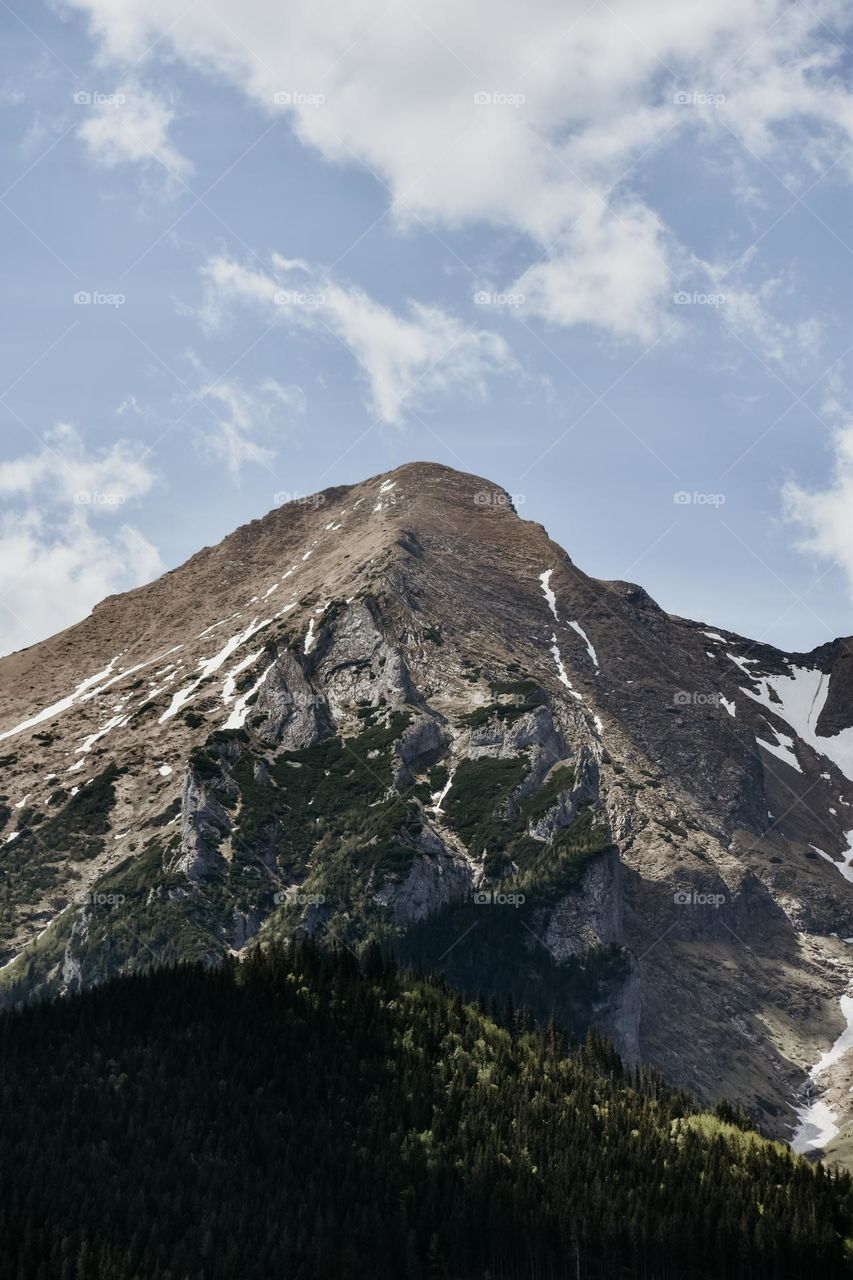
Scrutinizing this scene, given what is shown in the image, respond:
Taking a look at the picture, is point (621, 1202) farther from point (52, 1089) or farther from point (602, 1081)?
point (52, 1089)

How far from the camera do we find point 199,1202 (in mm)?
143625

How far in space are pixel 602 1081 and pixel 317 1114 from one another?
43856 mm

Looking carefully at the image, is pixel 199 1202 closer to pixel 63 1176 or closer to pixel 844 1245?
pixel 63 1176

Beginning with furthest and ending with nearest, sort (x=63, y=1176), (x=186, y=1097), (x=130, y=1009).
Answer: (x=130, y=1009), (x=186, y=1097), (x=63, y=1176)

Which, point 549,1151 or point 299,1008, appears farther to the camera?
point 299,1008

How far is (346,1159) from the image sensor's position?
522 feet

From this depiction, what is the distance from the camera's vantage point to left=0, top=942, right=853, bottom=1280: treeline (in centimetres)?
13862

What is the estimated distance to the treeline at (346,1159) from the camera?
139 meters

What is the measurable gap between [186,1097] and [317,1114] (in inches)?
629

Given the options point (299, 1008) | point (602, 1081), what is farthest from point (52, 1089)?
point (602, 1081)

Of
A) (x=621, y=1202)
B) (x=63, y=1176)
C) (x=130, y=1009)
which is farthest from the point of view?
(x=130, y=1009)

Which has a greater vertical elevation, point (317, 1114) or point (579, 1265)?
point (317, 1114)

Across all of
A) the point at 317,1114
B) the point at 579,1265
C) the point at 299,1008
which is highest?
the point at 299,1008

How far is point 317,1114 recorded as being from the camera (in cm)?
16825
